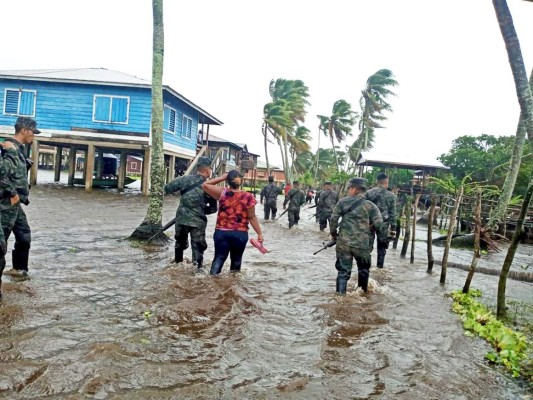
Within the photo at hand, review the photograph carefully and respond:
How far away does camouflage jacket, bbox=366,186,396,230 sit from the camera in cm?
874

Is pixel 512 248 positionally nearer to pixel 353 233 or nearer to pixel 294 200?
pixel 353 233

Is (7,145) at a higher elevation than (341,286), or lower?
higher

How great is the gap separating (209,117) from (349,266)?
786 inches

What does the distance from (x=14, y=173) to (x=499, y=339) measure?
5.52 m

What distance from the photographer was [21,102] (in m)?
19.5

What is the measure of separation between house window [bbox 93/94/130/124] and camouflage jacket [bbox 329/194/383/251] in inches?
601

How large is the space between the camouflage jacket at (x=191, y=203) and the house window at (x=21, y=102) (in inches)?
639

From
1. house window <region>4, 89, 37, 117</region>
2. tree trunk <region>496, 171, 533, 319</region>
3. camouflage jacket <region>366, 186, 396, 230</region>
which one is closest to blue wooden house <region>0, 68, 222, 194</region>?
house window <region>4, 89, 37, 117</region>

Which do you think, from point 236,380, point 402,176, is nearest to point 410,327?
point 236,380

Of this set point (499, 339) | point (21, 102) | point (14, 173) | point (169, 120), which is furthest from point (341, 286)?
point (21, 102)

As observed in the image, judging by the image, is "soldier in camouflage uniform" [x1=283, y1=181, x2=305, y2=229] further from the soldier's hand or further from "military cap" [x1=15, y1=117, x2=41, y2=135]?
the soldier's hand

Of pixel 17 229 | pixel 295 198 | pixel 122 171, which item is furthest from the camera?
pixel 122 171

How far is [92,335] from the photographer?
3789 mm

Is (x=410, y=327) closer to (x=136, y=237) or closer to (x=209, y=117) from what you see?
(x=136, y=237)
